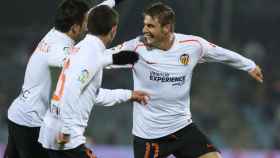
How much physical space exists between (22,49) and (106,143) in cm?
186

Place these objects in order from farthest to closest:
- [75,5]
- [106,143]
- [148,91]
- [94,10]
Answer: [106,143], [148,91], [75,5], [94,10]

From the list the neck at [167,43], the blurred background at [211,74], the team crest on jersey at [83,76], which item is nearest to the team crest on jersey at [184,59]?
the neck at [167,43]

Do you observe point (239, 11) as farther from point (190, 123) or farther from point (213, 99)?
point (190, 123)

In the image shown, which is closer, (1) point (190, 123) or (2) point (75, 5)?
(2) point (75, 5)

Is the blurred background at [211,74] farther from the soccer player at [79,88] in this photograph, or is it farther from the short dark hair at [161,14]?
the soccer player at [79,88]

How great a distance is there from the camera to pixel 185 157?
20.8ft

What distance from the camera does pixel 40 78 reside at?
582 cm

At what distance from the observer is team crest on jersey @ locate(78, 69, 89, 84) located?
519 cm

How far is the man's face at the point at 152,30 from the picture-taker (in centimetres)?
616

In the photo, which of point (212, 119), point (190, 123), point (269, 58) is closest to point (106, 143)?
point (212, 119)

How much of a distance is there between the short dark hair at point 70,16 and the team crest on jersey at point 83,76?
0.70 metres

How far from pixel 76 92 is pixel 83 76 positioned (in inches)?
4.3

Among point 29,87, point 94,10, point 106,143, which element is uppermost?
point 94,10

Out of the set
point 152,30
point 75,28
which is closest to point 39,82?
point 75,28
